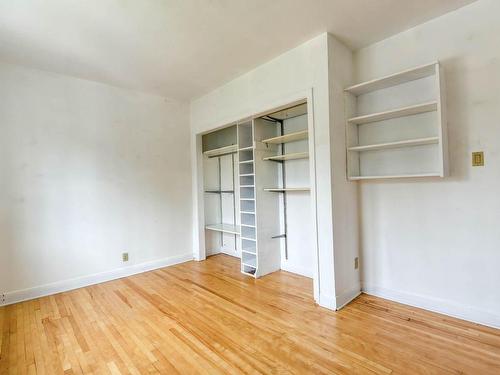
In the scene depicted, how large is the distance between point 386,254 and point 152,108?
143 inches

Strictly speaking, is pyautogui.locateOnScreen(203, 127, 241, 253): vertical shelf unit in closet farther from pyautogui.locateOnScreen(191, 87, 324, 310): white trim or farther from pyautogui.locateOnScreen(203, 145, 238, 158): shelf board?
pyautogui.locateOnScreen(191, 87, 324, 310): white trim

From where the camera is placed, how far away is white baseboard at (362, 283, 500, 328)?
6.87 feet

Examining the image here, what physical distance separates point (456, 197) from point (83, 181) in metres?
4.00

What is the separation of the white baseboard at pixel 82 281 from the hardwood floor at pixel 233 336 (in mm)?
123

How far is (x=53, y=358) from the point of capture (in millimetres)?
1907

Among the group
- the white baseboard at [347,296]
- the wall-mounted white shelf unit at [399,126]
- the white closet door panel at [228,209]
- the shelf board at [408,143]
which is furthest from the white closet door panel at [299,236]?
the white closet door panel at [228,209]

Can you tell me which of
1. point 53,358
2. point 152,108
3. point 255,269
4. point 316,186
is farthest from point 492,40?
point 53,358

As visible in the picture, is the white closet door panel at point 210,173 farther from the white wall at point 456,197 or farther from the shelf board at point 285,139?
the white wall at point 456,197

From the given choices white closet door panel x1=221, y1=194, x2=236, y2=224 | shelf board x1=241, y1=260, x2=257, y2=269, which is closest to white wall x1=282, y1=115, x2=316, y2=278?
shelf board x1=241, y1=260, x2=257, y2=269

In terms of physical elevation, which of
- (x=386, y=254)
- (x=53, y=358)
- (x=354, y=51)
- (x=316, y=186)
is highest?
(x=354, y=51)

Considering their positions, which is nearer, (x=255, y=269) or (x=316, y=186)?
(x=316, y=186)

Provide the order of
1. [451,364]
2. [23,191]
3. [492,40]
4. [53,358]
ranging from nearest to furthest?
[451,364] → [53,358] → [492,40] → [23,191]

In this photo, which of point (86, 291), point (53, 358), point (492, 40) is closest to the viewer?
point (53, 358)

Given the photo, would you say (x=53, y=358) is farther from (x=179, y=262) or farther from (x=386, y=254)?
(x=386, y=254)
